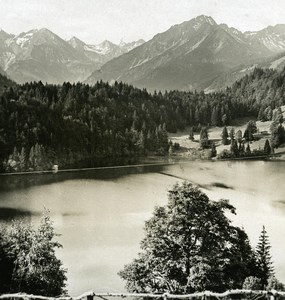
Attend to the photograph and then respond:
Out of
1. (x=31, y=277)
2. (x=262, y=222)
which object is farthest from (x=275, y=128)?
(x=31, y=277)

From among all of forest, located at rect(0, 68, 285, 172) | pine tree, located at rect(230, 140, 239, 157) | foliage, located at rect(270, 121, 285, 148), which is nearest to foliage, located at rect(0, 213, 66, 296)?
forest, located at rect(0, 68, 285, 172)

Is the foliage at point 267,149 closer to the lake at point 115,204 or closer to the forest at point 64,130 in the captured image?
the lake at point 115,204

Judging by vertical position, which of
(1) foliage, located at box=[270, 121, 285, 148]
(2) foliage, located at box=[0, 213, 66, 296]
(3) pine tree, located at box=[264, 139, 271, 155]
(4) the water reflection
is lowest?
(4) the water reflection

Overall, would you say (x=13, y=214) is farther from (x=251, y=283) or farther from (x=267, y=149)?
(x=267, y=149)

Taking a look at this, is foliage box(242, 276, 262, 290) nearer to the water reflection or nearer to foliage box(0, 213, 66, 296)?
foliage box(0, 213, 66, 296)

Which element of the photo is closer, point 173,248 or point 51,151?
point 173,248

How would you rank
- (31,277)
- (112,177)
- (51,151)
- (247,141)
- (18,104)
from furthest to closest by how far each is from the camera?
(247,141) < (18,104) < (51,151) < (112,177) < (31,277)

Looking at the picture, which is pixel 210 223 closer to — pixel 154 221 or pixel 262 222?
pixel 154 221
